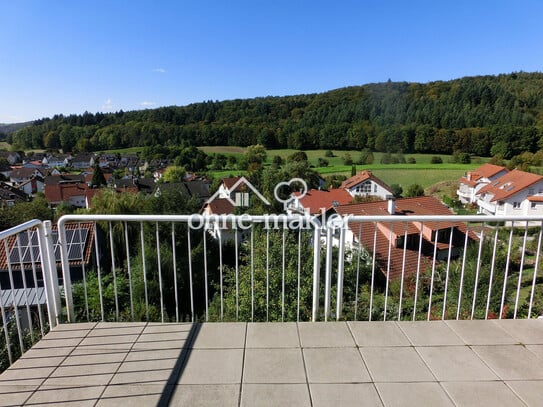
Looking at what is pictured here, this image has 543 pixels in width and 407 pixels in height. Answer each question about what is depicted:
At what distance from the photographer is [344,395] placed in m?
1.80

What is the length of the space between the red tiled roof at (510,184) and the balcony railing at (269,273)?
39.4 ft

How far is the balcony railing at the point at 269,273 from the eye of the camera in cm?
246

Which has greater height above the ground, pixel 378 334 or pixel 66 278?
pixel 66 278

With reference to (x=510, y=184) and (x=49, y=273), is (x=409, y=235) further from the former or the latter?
(x=510, y=184)

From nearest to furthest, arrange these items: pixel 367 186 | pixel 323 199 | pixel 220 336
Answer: pixel 220 336 → pixel 323 199 → pixel 367 186

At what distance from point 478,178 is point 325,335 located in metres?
32.2

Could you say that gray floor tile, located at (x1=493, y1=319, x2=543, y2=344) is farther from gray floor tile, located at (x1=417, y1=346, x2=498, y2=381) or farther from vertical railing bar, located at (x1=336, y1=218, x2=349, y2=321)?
vertical railing bar, located at (x1=336, y1=218, x2=349, y2=321)

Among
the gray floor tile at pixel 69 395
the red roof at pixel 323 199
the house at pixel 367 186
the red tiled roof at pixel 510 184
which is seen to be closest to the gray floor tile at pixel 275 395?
the gray floor tile at pixel 69 395

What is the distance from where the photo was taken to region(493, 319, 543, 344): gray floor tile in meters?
2.36

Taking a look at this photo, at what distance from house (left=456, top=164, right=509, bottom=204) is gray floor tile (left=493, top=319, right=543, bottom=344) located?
3040cm

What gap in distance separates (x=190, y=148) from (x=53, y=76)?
31.7 meters

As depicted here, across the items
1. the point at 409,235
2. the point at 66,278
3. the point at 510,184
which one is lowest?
the point at 409,235

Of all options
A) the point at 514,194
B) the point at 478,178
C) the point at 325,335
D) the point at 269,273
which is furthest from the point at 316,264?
the point at 478,178

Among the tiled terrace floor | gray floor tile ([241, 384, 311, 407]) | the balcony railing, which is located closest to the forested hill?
the balcony railing
